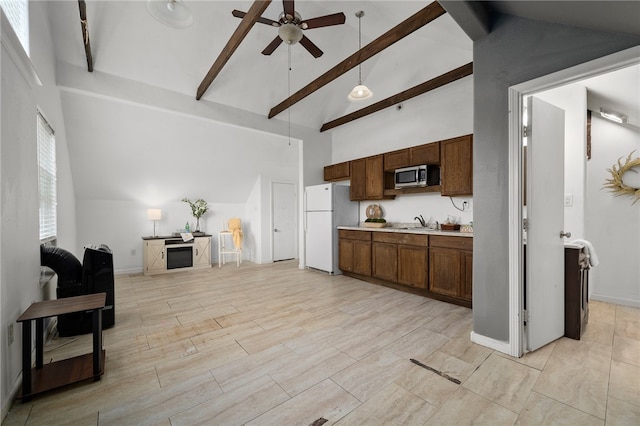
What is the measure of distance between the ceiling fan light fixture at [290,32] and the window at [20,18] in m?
2.00

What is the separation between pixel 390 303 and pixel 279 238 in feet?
12.2

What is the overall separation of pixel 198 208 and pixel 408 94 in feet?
16.1

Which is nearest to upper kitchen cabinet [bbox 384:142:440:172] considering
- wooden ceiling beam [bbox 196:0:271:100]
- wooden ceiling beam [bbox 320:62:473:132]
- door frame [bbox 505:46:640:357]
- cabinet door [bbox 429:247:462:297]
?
wooden ceiling beam [bbox 320:62:473:132]

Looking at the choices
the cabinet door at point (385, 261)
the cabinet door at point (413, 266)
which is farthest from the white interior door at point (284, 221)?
the cabinet door at point (413, 266)

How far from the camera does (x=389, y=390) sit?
1.78 meters

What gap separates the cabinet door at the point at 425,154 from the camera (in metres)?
3.88

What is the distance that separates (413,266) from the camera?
381 cm

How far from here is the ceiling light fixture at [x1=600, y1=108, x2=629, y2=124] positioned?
3.19m

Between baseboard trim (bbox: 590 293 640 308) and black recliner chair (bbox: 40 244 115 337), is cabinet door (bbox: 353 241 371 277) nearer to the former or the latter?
baseboard trim (bbox: 590 293 640 308)

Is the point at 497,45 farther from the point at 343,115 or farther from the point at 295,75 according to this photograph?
the point at 343,115

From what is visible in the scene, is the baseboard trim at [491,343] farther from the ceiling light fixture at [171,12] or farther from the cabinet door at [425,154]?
the ceiling light fixture at [171,12]

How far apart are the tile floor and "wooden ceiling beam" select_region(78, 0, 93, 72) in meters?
3.21

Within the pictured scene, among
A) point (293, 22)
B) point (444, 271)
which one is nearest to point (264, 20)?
point (293, 22)

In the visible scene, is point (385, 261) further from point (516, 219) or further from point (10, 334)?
point (10, 334)
